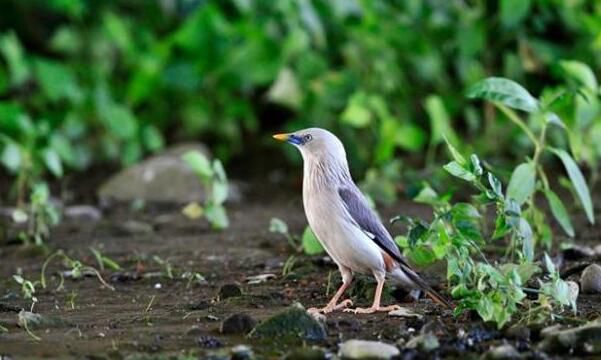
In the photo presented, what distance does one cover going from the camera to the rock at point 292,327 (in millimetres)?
4316

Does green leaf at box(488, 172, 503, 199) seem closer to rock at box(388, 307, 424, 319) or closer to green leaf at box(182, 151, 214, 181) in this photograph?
rock at box(388, 307, 424, 319)

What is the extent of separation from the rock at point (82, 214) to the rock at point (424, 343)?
167 inches

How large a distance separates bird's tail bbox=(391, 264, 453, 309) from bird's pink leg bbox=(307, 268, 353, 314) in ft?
0.65

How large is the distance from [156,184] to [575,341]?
5077 millimetres

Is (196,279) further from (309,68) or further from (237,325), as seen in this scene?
(309,68)

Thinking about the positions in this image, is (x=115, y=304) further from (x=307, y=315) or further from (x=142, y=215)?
(x=142, y=215)

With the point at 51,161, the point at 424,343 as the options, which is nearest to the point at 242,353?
the point at 424,343

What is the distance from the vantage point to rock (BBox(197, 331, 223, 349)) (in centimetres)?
424

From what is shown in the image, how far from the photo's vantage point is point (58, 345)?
430cm

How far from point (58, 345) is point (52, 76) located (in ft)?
16.8

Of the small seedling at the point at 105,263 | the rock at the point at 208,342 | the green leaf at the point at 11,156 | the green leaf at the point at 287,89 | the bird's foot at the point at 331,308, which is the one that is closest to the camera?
the rock at the point at 208,342

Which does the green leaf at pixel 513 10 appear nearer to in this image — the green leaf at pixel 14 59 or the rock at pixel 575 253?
the rock at pixel 575 253

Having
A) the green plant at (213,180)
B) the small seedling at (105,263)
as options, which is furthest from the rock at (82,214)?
the small seedling at (105,263)

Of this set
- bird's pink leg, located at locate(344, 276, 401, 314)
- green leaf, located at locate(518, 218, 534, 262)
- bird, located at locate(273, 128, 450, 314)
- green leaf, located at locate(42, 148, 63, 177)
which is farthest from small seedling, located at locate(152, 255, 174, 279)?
green leaf, located at locate(518, 218, 534, 262)
